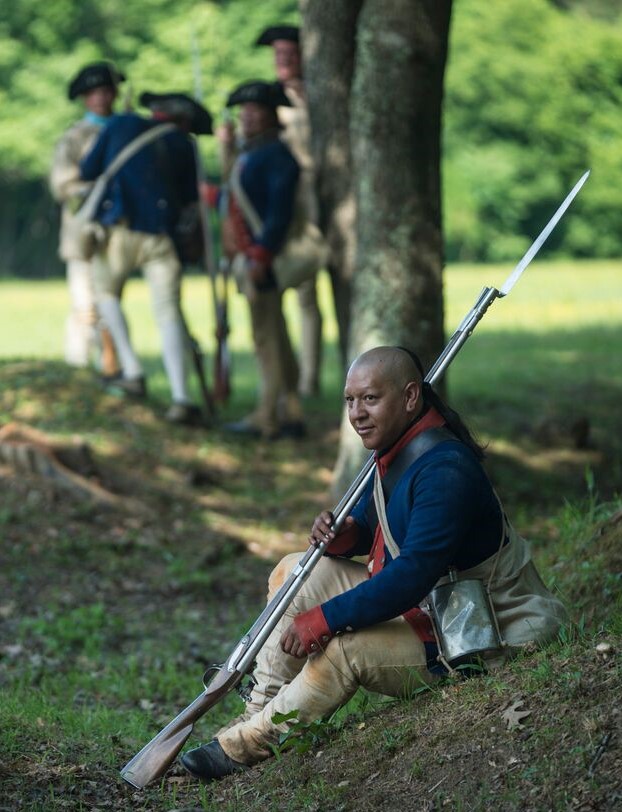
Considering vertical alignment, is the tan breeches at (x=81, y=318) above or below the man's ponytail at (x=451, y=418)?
below

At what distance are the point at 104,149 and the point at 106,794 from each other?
735cm

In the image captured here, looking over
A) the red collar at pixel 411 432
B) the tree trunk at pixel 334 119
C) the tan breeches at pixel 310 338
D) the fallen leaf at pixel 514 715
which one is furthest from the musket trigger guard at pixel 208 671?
the tan breeches at pixel 310 338

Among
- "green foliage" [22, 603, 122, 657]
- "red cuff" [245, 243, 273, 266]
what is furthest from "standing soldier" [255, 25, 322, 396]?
"green foliage" [22, 603, 122, 657]

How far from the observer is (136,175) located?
38.3 ft

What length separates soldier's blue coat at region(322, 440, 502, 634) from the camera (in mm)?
4887

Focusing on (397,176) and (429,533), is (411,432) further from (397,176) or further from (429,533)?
(397,176)

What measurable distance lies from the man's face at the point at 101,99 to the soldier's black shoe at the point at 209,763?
811 cm

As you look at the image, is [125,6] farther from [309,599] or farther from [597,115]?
[309,599]

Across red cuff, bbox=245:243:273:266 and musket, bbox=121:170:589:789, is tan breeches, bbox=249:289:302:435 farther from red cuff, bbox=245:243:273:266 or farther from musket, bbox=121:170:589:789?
musket, bbox=121:170:589:789

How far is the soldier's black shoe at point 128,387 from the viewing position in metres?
12.1

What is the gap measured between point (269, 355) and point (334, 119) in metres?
1.96

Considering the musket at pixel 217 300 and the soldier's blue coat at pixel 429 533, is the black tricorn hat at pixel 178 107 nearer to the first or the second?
the musket at pixel 217 300

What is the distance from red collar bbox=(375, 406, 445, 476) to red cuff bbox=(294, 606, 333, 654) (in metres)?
0.56

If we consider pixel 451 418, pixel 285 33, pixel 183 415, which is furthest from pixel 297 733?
pixel 285 33
